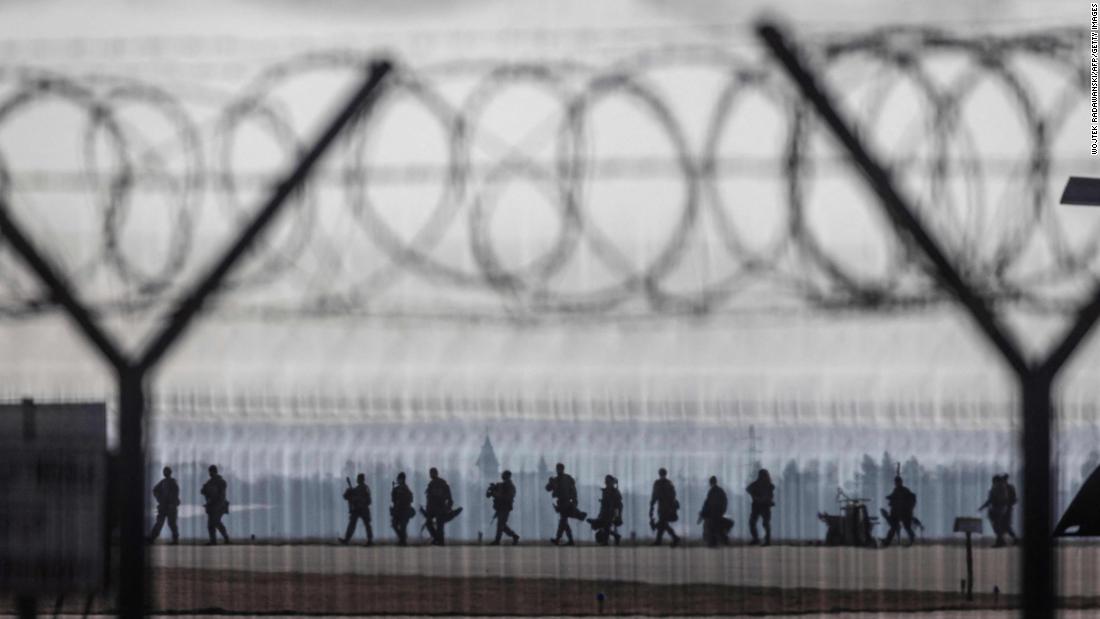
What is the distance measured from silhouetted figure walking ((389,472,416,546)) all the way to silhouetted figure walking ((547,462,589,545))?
94 centimetres

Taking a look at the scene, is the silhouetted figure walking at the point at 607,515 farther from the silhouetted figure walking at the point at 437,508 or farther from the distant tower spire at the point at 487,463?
the silhouetted figure walking at the point at 437,508

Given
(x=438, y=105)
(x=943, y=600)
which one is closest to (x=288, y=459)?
(x=438, y=105)

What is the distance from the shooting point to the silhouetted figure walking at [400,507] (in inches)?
530

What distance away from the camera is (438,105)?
10594 mm

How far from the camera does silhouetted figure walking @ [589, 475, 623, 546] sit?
12.6m

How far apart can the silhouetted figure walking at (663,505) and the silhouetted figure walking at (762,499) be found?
0.49 metres

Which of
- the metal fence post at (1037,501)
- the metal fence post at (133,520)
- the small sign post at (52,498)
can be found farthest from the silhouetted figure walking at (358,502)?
the metal fence post at (1037,501)

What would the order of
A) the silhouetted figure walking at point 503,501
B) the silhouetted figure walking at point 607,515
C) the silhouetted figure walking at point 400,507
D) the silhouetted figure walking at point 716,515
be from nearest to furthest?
the silhouetted figure walking at point 607,515
the silhouetted figure walking at point 716,515
the silhouetted figure walking at point 400,507
the silhouetted figure walking at point 503,501

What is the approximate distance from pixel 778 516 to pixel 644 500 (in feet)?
3.00

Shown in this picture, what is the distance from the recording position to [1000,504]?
552 inches

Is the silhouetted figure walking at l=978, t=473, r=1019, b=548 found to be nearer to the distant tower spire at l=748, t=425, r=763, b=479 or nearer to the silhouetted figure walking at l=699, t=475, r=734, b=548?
the distant tower spire at l=748, t=425, r=763, b=479

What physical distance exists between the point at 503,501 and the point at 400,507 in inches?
27.2

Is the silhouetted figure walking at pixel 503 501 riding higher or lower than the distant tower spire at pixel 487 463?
lower

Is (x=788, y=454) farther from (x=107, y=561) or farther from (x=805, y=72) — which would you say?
(x=107, y=561)
